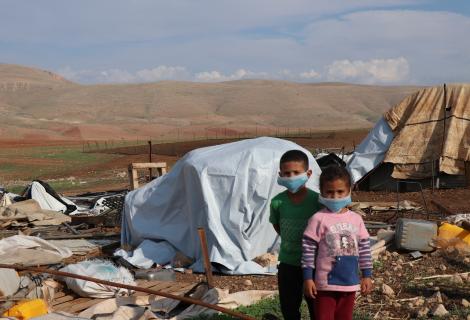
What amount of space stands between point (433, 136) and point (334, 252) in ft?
38.8

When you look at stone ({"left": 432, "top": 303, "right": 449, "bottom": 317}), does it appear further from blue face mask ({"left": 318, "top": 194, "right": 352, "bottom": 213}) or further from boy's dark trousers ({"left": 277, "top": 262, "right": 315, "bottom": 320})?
blue face mask ({"left": 318, "top": 194, "right": 352, "bottom": 213})

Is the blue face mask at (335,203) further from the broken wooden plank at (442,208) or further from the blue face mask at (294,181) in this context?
the broken wooden plank at (442,208)

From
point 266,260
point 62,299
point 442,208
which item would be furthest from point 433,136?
point 62,299

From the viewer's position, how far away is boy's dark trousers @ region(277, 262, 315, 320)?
156 inches

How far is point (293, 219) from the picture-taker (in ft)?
12.9

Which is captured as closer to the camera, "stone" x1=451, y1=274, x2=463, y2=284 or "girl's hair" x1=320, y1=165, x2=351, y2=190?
"girl's hair" x1=320, y1=165, x2=351, y2=190

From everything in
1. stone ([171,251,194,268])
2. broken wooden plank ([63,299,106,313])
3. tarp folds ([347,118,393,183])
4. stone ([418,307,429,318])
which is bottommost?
stone ([171,251,194,268])

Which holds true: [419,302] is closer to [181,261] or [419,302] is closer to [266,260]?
[266,260]

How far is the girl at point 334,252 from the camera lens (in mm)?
3547

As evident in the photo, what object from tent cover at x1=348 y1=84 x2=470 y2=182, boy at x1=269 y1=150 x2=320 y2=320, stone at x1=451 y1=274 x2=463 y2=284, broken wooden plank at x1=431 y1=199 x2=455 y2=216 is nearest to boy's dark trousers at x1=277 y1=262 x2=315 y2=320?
boy at x1=269 y1=150 x2=320 y2=320

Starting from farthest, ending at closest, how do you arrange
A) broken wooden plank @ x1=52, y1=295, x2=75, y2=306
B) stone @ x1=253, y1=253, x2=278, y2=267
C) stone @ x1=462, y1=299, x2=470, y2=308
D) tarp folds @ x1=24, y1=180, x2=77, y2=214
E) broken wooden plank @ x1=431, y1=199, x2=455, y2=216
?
tarp folds @ x1=24, y1=180, x2=77, y2=214
broken wooden plank @ x1=431, y1=199, x2=455, y2=216
stone @ x1=253, y1=253, x2=278, y2=267
broken wooden plank @ x1=52, y1=295, x2=75, y2=306
stone @ x1=462, y1=299, x2=470, y2=308

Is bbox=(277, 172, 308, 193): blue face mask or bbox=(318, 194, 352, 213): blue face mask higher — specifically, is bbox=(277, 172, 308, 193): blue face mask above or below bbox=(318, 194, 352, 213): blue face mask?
above

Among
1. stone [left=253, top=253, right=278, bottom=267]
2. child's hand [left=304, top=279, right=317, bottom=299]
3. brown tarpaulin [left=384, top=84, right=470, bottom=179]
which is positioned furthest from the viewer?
brown tarpaulin [left=384, top=84, right=470, bottom=179]

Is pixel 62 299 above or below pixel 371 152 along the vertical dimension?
below
